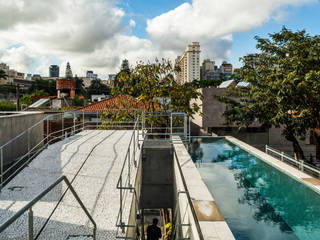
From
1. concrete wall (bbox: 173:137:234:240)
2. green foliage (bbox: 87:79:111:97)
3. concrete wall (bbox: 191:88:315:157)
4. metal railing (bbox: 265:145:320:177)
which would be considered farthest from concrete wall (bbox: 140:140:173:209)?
green foliage (bbox: 87:79:111:97)

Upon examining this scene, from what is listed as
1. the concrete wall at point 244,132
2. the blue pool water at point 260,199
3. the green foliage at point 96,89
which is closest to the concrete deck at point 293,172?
the blue pool water at point 260,199

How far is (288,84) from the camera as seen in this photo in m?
10.5

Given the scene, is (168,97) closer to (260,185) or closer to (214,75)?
(260,185)

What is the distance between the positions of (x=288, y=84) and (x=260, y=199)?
632cm

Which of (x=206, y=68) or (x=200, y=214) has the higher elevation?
(x=206, y=68)

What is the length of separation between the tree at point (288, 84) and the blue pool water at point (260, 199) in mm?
3717

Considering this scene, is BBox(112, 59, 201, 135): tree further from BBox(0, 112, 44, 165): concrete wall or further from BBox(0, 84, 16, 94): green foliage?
BBox(0, 84, 16, 94): green foliage

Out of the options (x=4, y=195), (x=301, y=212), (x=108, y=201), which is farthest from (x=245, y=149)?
(x=4, y=195)

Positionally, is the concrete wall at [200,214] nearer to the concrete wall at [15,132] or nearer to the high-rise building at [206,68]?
the concrete wall at [15,132]

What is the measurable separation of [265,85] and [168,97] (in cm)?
569

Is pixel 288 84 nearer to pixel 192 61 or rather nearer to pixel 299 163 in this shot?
pixel 299 163

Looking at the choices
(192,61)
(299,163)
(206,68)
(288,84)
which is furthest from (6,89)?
(206,68)

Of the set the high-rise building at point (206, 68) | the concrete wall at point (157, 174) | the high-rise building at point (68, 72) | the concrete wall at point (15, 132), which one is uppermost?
the high-rise building at point (206, 68)

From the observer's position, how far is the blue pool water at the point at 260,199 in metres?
4.59
